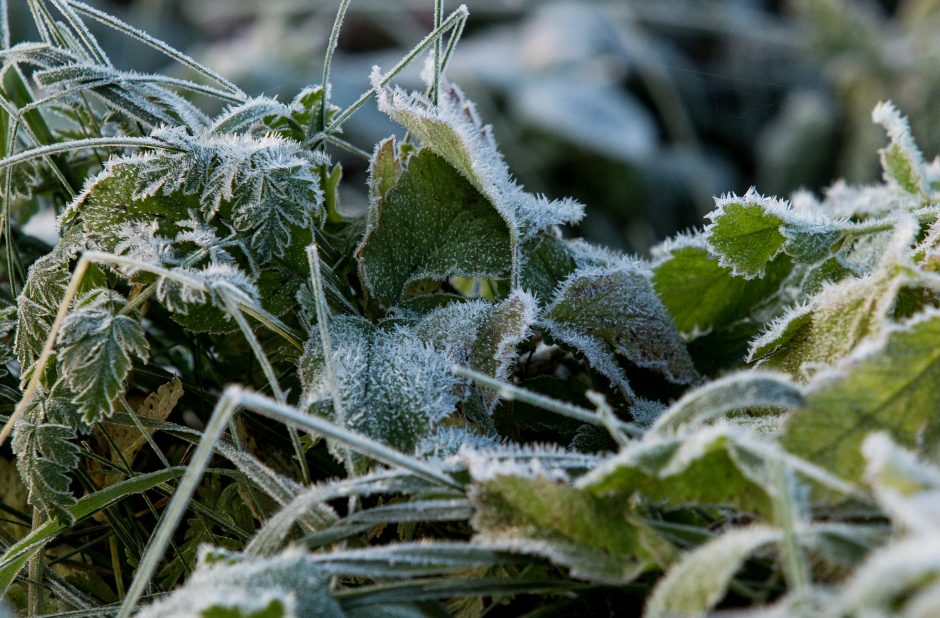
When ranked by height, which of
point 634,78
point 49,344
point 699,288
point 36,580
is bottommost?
point 36,580

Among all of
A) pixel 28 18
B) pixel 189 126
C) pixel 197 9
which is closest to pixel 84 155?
pixel 189 126

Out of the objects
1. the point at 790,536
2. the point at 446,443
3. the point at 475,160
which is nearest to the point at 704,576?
the point at 790,536

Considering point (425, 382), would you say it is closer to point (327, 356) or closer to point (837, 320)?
point (327, 356)

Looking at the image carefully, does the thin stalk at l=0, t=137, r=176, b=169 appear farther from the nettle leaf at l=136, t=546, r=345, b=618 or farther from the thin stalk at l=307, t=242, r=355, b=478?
the nettle leaf at l=136, t=546, r=345, b=618

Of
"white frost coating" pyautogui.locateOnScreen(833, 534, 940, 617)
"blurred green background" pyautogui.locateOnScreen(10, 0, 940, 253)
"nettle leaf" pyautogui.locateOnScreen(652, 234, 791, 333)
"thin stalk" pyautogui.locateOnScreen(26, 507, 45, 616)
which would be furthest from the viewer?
"blurred green background" pyautogui.locateOnScreen(10, 0, 940, 253)

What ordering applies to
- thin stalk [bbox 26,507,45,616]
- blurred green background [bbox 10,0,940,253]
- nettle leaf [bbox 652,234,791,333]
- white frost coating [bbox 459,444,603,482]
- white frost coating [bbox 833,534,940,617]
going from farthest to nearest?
blurred green background [bbox 10,0,940,253] → nettle leaf [bbox 652,234,791,333] → thin stalk [bbox 26,507,45,616] → white frost coating [bbox 459,444,603,482] → white frost coating [bbox 833,534,940,617]

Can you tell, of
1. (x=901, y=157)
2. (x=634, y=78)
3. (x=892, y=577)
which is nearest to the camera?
(x=892, y=577)

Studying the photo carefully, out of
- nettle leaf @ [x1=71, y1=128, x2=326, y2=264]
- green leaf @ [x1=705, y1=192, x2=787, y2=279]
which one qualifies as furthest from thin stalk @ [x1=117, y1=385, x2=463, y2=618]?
green leaf @ [x1=705, y1=192, x2=787, y2=279]
